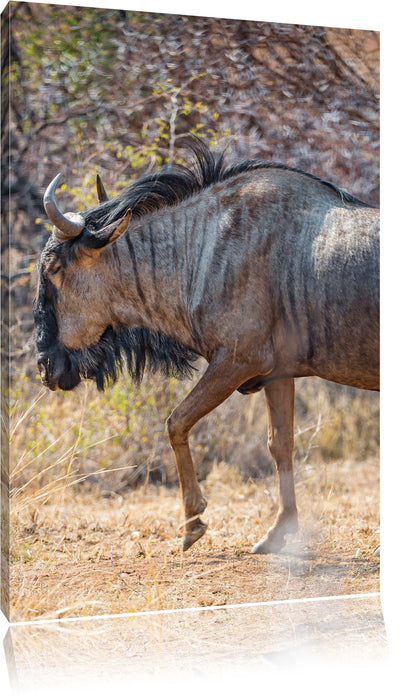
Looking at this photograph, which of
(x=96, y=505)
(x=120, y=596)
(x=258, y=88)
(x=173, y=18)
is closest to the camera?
(x=120, y=596)

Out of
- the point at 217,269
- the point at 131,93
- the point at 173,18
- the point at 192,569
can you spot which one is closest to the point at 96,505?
the point at 192,569

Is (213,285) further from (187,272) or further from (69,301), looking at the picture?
(69,301)

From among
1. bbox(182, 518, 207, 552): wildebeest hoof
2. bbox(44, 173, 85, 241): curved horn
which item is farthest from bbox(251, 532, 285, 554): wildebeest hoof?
bbox(44, 173, 85, 241): curved horn

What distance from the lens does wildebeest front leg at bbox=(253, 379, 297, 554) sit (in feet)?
16.7

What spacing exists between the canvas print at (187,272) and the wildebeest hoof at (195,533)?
1cm

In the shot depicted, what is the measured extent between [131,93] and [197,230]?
1.15 m

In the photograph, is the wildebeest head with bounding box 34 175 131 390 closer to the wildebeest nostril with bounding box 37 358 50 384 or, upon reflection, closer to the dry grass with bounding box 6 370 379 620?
the wildebeest nostril with bounding box 37 358 50 384

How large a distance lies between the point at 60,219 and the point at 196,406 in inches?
44.1

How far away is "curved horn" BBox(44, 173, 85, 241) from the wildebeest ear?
0.07 metres

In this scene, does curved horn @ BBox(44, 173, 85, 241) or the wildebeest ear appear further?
the wildebeest ear

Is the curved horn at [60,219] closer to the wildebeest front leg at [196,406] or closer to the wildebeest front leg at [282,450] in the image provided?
the wildebeest front leg at [196,406]

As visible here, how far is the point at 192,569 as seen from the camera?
4.83 m

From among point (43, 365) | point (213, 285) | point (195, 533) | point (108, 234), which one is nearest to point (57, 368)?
point (43, 365)
